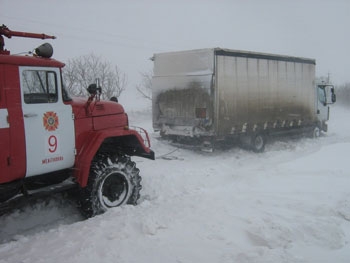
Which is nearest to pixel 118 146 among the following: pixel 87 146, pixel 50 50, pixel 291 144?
pixel 87 146

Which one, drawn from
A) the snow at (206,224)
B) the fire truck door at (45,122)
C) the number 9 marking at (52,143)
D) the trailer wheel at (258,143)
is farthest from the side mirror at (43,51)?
the trailer wheel at (258,143)

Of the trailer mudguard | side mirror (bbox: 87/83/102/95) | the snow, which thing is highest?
side mirror (bbox: 87/83/102/95)

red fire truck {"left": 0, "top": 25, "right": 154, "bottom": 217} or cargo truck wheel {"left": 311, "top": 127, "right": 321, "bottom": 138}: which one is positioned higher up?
red fire truck {"left": 0, "top": 25, "right": 154, "bottom": 217}

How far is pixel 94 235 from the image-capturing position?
191 inches

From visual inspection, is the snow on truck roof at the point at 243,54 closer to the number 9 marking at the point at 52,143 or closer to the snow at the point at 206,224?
the snow at the point at 206,224

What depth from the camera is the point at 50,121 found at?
5480mm

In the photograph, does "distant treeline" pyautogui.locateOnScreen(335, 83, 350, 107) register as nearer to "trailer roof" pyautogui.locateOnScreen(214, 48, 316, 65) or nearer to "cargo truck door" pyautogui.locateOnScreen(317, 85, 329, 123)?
"cargo truck door" pyautogui.locateOnScreen(317, 85, 329, 123)

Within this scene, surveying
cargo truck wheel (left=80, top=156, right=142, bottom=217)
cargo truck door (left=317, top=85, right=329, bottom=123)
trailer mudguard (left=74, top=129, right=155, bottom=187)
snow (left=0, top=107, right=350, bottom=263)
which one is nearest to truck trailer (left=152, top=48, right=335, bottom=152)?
cargo truck door (left=317, top=85, right=329, bottom=123)

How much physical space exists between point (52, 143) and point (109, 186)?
1294mm

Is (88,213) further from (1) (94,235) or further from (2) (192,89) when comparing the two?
(2) (192,89)

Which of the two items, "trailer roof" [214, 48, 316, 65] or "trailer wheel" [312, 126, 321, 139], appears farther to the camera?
"trailer wheel" [312, 126, 321, 139]

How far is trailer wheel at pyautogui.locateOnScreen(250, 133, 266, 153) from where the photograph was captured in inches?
511

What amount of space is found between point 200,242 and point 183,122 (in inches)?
306

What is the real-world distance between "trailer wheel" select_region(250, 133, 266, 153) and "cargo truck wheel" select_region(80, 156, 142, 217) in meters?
7.34
